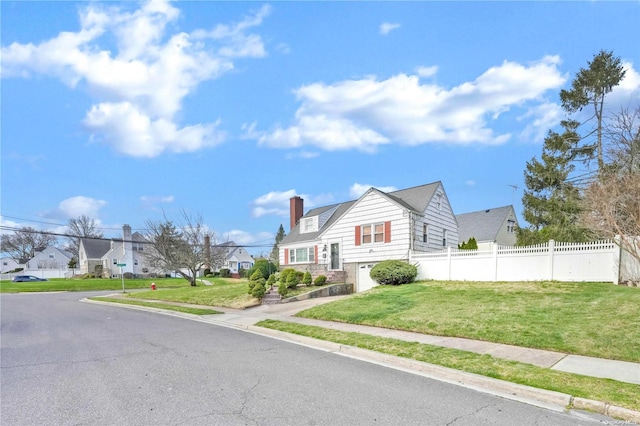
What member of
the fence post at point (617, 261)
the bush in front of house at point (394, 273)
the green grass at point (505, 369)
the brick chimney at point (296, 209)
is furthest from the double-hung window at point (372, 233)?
the green grass at point (505, 369)

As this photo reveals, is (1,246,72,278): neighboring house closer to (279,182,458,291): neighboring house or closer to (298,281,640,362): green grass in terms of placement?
(279,182,458,291): neighboring house

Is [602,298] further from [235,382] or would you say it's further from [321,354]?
[235,382]

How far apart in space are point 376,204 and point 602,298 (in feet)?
40.9

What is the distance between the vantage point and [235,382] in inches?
219

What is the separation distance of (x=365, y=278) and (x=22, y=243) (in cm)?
8741

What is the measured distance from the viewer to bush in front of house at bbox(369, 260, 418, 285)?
18047mm

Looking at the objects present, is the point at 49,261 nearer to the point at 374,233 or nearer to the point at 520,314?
the point at 374,233

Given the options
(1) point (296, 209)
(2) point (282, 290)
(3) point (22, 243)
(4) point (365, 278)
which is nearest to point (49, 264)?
(3) point (22, 243)

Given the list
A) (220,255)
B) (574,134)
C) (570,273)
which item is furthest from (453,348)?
(220,255)

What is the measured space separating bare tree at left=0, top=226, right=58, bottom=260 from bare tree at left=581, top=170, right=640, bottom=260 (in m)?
93.5

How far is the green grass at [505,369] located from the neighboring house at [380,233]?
38.6 feet

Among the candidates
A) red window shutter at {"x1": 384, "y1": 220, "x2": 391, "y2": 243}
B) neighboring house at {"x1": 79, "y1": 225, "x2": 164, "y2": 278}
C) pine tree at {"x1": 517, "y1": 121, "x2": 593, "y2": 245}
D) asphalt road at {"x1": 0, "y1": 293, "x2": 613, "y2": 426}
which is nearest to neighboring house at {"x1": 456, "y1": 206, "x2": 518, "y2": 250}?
pine tree at {"x1": 517, "y1": 121, "x2": 593, "y2": 245}

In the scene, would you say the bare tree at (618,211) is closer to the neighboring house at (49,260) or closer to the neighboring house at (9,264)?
the neighboring house at (49,260)

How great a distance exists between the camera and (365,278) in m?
20.8
